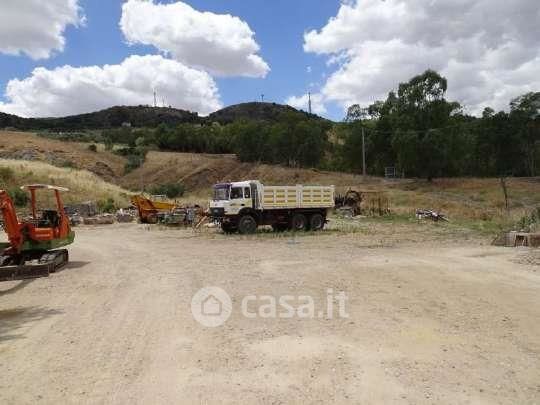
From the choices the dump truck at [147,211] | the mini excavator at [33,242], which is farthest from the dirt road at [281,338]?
the dump truck at [147,211]

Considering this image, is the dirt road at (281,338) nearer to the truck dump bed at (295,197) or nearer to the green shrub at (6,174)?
the truck dump bed at (295,197)

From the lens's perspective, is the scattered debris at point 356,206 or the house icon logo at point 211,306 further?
the scattered debris at point 356,206

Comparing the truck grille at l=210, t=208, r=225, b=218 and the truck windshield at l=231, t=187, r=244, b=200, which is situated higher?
the truck windshield at l=231, t=187, r=244, b=200

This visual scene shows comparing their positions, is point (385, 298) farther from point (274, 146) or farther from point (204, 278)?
point (274, 146)

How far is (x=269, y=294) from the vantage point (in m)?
9.84

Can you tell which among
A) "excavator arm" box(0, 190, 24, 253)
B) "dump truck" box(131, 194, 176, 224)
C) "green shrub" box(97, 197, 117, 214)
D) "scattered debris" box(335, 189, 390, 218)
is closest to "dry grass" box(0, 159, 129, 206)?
"green shrub" box(97, 197, 117, 214)

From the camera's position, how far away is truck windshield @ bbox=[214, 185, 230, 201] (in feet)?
81.4

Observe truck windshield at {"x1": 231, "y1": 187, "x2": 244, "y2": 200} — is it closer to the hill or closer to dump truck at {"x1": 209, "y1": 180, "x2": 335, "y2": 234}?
dump truck at {"x1": 209, "y1": 180, "x2": 335, "y2": 234}

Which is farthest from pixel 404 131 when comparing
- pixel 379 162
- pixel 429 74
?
pixel 379 162

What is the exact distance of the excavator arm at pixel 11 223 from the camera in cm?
1293

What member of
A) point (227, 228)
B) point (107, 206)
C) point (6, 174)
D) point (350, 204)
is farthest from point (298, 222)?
point (6, 174)

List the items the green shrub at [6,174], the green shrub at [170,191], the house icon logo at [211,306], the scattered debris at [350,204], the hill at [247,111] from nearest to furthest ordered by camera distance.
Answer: the house icon logo at [211,306], the scattered debris at [350,204], the green shrub at [6,174], the green shrub at [170,191], the hill at [247,111]

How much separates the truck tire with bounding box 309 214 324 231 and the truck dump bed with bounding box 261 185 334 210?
0.53 m

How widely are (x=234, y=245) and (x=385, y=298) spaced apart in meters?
11.1
